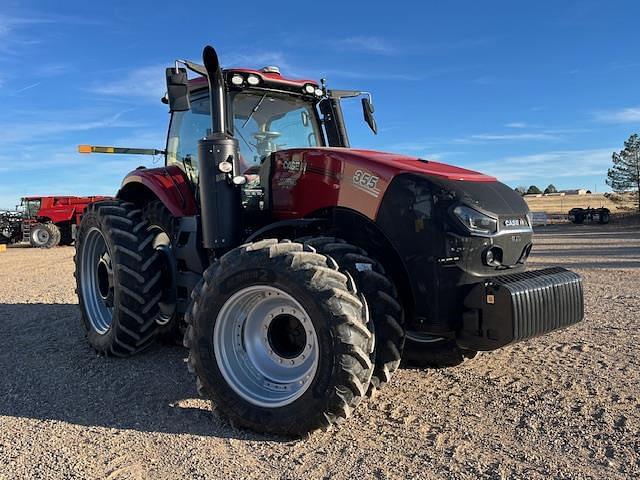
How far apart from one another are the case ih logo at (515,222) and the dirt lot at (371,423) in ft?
4.00

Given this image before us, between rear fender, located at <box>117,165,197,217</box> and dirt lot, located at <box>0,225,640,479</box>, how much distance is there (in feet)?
4.61

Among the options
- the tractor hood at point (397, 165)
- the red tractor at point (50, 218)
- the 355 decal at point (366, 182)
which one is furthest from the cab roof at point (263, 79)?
the red tractor at point (50, 218)

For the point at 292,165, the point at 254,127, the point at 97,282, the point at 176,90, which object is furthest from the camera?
the point at 97,282

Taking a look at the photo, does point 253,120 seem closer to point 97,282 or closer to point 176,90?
point 176,90

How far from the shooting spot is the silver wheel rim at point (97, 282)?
5645 millimetres

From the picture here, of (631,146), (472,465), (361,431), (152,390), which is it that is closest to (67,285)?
(152,390)

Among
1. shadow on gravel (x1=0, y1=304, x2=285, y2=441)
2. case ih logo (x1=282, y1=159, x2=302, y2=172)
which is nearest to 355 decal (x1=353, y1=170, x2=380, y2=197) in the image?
case ih logo (x1=282, y1=159, x2=302, y2=172)

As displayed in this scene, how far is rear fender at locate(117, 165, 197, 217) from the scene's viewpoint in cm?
513

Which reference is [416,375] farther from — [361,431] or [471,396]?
[361,431]

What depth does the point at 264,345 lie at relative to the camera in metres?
3.79

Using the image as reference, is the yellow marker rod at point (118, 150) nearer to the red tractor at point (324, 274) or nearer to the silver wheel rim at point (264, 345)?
the red tractor at point (324, 274)

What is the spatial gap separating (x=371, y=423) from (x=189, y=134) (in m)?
3.21

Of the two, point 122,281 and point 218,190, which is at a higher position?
point 218,190

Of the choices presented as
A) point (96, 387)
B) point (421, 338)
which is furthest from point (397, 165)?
point (96, 387)
